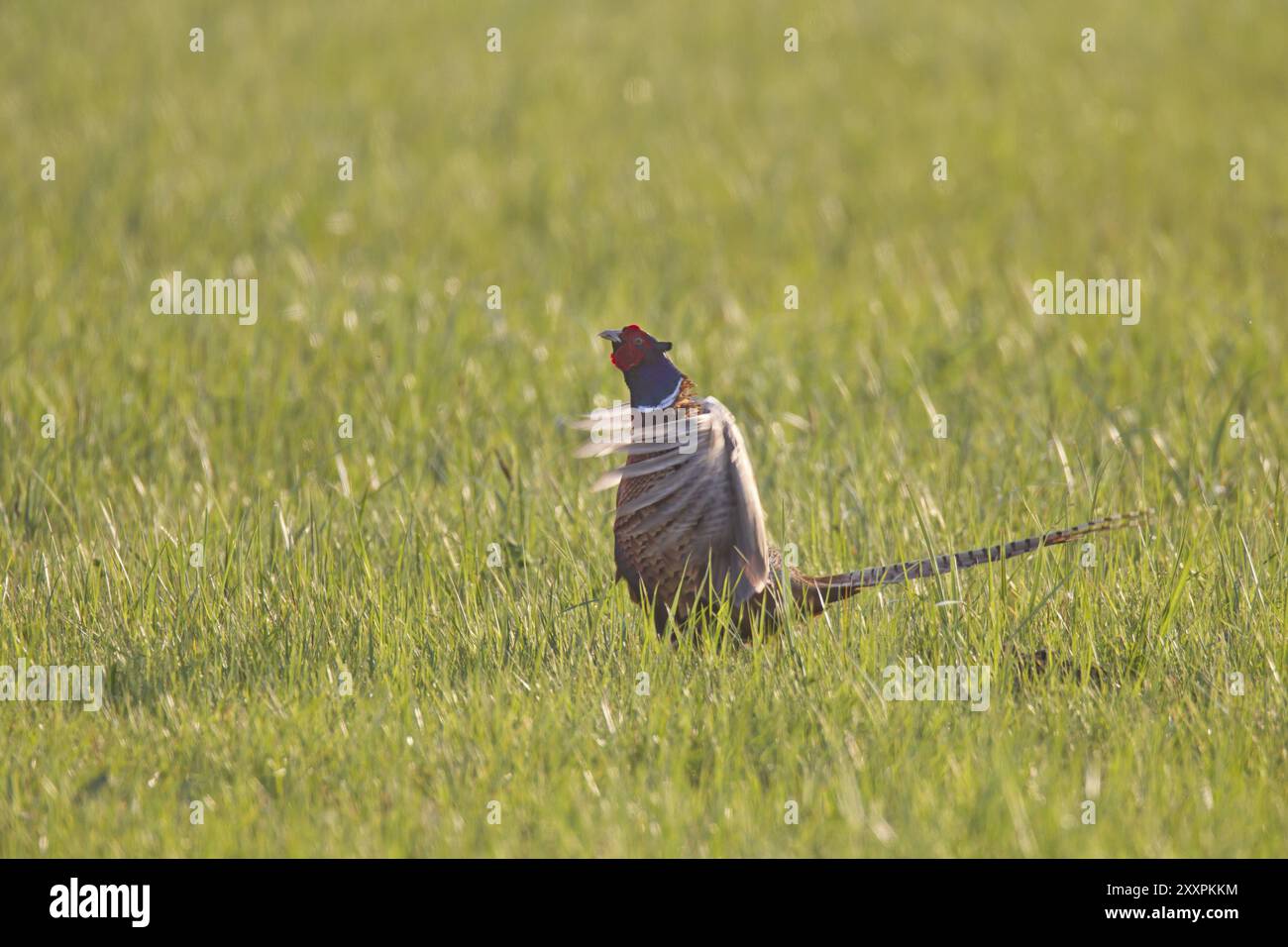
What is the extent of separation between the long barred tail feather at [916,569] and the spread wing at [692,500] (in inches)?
10.1

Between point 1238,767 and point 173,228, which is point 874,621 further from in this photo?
point 173,228

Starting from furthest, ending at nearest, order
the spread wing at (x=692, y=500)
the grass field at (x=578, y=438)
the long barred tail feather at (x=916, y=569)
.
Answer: the long barred tail feather at (x=916, y=569) < the spread wing at (x=692, y=500) < the grass field at (x=578, y=438)

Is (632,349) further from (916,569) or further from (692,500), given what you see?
(916,569)

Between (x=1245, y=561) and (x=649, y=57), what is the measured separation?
10188 millimetres

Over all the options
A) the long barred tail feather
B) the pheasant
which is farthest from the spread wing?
the long barred tail feather

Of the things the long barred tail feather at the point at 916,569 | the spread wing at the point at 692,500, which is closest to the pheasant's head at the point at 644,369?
the spread wing at the point at 692,500

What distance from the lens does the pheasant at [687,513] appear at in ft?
12.7

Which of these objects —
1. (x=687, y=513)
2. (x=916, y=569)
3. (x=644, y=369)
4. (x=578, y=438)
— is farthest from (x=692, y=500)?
(x=578, y=438)

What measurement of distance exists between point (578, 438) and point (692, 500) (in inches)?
103

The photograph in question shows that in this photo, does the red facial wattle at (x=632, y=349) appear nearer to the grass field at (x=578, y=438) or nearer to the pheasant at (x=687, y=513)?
the pheasant at (x=687, y=513)

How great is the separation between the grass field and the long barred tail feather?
4.0 inches

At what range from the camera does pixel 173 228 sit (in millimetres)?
9469

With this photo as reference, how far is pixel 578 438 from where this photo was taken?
6492 millimetres

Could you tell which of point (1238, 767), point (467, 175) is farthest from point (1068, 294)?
point (1238, 767)
